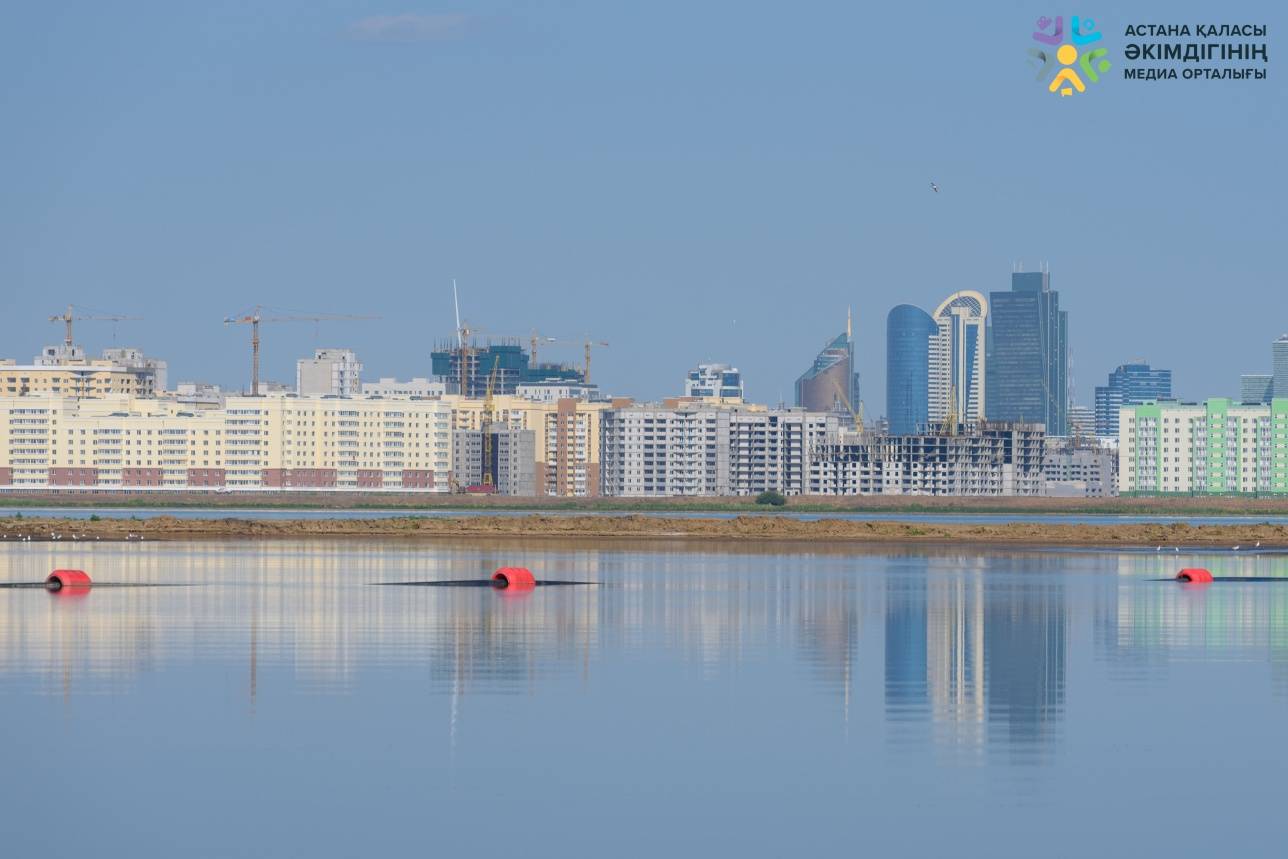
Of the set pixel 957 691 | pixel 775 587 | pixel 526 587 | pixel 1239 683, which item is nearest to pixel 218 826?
pixel 957 691

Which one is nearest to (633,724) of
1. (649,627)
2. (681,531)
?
(649,627)

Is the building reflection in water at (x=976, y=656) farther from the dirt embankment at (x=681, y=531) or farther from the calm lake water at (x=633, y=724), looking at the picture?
the dirt embankment at (x=681, y=531)

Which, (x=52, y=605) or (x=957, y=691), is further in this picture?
(x=52, y=605)

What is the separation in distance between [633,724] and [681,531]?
248 ft

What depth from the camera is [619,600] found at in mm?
49625

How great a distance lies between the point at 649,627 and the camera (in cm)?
4228

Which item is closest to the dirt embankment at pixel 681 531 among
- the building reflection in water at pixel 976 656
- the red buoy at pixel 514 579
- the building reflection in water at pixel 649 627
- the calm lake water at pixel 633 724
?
the building reflection in water at pixel 649 627

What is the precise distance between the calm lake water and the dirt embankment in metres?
43.6

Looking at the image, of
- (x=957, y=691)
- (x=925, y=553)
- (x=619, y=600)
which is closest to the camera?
(x=957, y=691)

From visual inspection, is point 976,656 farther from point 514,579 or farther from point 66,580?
point 66,580

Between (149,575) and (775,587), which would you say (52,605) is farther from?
(775,587)

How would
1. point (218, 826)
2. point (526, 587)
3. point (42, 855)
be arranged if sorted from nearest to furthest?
point (42, 855) → point (218, 826) → point (526, 587)

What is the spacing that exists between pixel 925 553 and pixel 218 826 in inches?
2496

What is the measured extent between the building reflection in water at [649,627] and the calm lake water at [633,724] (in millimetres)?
148
